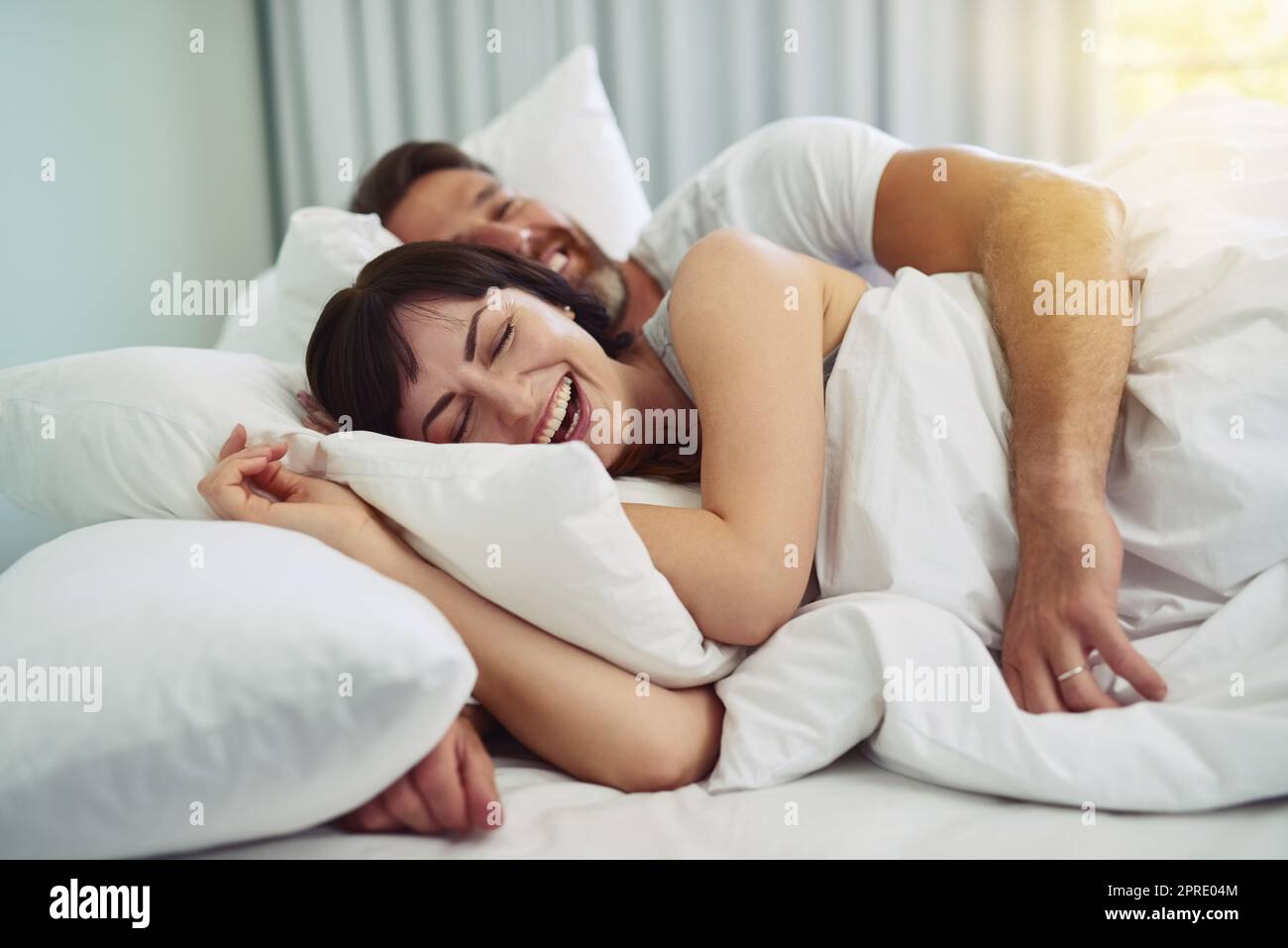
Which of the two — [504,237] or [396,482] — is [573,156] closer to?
[504,237]

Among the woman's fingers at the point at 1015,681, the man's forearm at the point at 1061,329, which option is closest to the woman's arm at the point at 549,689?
the woman's fingers at the point at 1015,681

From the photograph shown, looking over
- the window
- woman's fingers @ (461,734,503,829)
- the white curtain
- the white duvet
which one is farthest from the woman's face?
the window

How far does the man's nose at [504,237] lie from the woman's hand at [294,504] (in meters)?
0.76

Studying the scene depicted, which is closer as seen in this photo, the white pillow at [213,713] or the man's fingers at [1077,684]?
the white pillow at [213,713]

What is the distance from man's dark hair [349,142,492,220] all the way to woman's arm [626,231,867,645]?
92cm

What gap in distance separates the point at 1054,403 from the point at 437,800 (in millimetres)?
627

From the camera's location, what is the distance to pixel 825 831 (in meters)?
0.70

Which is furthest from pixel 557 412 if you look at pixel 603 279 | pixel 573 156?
pixel 573 156

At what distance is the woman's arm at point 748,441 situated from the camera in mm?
849

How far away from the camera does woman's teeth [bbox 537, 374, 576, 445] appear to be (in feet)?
3.34

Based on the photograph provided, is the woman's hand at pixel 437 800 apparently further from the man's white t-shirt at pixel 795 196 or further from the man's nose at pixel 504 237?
the man's nose at pixel 504 237

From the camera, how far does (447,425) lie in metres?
1.02

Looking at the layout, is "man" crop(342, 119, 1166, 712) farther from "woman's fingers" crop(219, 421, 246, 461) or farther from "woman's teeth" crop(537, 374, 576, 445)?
"woman's fingers" crop(219, 421, 246, 461)

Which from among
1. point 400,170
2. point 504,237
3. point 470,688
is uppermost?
point 400,170
